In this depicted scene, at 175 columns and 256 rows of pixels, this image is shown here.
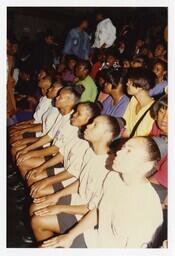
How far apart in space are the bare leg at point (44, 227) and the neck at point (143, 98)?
59 cm

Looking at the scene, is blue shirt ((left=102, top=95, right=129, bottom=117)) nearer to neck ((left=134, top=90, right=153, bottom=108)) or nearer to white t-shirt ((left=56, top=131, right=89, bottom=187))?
neck ((left=134, top=90, right=153, bottom=108))

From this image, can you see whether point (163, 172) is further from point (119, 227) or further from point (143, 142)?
point (119, 227)

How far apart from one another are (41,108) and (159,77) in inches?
20.5

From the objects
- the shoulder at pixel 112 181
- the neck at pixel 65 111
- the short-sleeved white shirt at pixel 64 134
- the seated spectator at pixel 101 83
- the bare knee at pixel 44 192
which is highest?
the seated spectator at pixel 101 83

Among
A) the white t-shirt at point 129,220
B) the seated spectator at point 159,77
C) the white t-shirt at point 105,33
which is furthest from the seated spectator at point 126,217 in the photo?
the white t-shirt at point 105,33

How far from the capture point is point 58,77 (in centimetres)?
204

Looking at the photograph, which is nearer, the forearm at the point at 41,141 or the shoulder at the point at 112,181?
the shoulder at the point at 112,181

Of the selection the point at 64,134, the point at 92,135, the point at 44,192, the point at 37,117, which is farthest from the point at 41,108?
the point at 44,192

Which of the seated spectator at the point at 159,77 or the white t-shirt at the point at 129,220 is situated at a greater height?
the seated spectator at the point at 159,77

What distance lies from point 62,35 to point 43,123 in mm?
395

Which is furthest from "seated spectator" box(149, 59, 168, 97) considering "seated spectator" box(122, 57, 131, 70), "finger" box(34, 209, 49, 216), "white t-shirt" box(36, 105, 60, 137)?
"finger" box(34, 209, 49, 216)

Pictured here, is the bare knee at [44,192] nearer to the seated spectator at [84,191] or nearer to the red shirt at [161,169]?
the seated spectator at [84,191]

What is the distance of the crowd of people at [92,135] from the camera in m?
1.88

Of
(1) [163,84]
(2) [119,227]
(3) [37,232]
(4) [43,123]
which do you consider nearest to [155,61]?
(1) [163,84]
